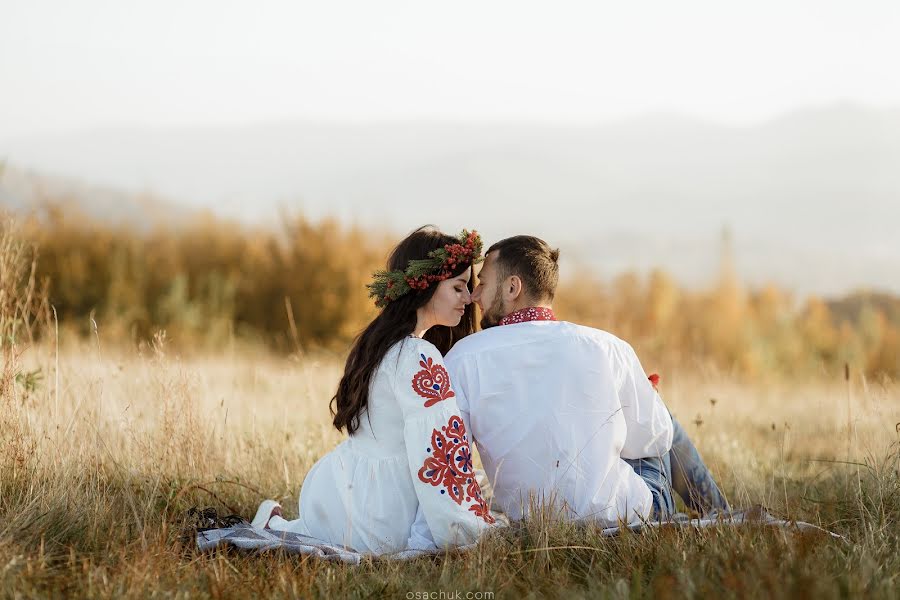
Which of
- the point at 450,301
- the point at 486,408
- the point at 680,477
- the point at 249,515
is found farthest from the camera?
the point at 249,515

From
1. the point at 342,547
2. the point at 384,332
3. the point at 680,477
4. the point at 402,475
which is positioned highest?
the point at 384,332

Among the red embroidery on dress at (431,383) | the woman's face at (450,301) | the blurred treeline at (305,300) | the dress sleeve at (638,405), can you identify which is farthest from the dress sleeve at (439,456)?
the blurred treeline at (305,300)

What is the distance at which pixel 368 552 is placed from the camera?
3.83 meters

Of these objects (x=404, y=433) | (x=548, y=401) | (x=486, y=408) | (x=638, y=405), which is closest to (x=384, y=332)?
(x=404, y=433)

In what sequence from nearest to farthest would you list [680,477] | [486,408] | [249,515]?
1. [486,408]
2. [680,477]
3. [249,515]

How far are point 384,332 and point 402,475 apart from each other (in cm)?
65

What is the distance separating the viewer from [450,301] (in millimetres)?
4094

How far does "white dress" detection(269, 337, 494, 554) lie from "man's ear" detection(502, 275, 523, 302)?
456 millimetres

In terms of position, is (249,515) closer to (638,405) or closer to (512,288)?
(512,288)

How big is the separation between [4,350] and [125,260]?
14.4 meters

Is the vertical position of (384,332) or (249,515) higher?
(384,332)

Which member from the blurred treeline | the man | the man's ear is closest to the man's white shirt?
the man

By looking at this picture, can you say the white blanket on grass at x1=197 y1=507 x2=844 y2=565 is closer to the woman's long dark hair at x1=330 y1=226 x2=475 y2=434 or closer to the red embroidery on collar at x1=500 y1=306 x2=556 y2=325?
Result: the woman's long dark hair at x1=330 y1=226 x2=475 y2=434

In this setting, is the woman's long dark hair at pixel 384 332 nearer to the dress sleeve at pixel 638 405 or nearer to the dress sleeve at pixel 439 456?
Result: the dress sleeve at pixel 439 456
